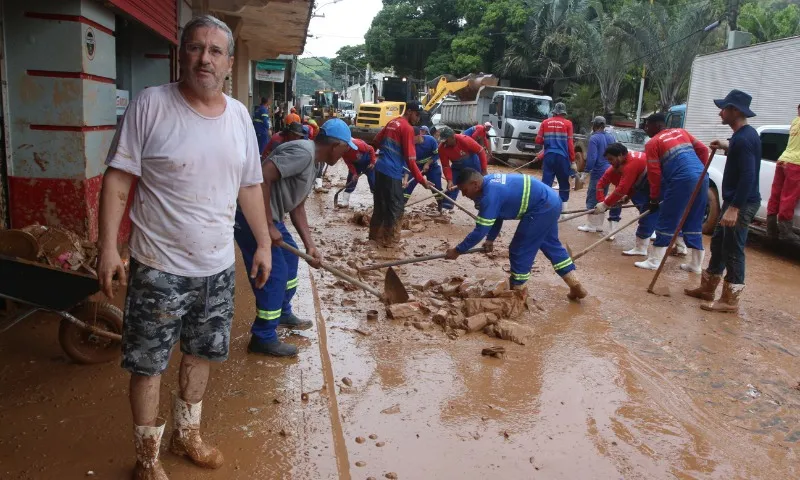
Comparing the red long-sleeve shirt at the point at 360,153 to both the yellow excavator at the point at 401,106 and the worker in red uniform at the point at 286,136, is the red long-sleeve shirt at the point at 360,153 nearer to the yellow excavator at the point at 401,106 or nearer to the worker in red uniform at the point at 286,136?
the worker in red uniform at the point at 286,136

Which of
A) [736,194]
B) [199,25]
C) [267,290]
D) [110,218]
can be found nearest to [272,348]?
[267,290]

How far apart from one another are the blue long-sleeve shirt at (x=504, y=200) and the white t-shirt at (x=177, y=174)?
2858 millimetres

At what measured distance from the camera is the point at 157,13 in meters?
5.70

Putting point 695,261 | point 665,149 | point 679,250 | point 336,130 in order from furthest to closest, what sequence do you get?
1. point 679,250
2. point 695,261
3. point 665,149
4. point 336,130

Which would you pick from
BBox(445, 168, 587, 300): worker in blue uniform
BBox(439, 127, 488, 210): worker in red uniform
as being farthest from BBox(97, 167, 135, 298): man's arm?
BBox(439, 127, 488, 210): worker in red uniform

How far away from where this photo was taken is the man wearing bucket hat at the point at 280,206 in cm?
370

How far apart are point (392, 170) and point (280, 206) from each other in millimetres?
3486

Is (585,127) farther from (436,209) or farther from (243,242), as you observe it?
(243,242)

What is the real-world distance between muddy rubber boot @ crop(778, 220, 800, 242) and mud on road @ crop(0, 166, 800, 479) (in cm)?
247

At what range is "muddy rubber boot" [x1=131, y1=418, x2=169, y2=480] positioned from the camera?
95.3 inches

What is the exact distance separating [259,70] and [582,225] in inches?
719

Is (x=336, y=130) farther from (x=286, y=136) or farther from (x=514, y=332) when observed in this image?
(x=514, y=332)

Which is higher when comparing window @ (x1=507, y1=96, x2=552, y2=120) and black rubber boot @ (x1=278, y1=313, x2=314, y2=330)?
window @ (x1=507, y1=96, x2=552, y2=120)

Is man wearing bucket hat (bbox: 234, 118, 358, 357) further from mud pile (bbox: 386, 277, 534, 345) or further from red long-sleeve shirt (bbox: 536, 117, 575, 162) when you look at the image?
red long-sleeve shirt (bbox: 536, 117, 575, 162)
